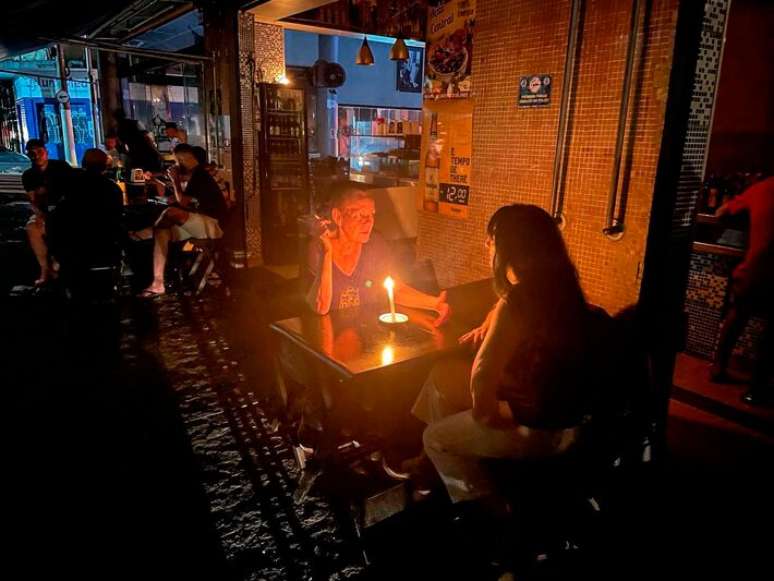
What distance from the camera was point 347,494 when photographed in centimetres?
338

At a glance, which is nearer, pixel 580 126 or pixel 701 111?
pixel 701 111

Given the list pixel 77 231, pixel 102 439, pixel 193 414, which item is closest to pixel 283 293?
pixel 77 231

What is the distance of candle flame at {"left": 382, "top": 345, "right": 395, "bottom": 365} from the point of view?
8.83 feet

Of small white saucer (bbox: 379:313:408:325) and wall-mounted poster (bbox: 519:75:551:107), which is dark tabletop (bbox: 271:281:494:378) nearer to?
small white saucer (bbox: 379:313:408:325)

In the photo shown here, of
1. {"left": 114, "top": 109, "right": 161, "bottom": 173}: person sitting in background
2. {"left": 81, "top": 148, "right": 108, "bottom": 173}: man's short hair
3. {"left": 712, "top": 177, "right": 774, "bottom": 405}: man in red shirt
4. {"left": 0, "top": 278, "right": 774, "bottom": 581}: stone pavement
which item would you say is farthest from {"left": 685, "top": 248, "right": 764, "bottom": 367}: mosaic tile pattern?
{"left": 114, "top": 109, "right": 161, "bottom": 173}: person sitting in background

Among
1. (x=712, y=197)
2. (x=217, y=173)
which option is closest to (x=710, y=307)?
(x=712, y=197)

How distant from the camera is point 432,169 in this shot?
4891mm

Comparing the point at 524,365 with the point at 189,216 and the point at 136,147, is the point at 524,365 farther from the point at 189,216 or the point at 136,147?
the point at 136,147

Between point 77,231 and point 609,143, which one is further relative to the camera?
point 77,231

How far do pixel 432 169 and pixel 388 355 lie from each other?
258 cm

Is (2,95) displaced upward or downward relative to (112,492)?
upward

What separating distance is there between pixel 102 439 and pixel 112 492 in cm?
72

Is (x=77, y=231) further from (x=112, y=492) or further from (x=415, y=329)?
(x=415, y=329)

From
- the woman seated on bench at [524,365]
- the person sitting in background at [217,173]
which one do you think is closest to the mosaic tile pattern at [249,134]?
the person sitting in background at [217,173]
